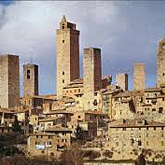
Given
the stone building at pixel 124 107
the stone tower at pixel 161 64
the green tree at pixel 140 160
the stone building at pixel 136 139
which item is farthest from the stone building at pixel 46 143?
the stone tower at pixel 161 64

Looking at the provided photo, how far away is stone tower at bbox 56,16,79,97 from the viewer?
8125 cm

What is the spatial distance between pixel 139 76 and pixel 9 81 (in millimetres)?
15543

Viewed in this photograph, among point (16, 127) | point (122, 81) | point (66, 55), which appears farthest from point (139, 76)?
point (16, 127)

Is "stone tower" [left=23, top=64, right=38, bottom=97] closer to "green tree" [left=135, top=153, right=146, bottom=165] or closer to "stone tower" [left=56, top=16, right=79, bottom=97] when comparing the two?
"stone tower" [left=56, top=16, right=79, bottom=97]

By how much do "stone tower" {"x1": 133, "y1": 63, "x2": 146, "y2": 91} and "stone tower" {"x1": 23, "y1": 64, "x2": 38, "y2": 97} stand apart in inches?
579

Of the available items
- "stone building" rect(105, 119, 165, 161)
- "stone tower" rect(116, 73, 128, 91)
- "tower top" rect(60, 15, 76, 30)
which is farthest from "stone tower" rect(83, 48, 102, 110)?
"stone building" rect(105, 119, 165, 161)

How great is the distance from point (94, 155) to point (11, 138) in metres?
8.10

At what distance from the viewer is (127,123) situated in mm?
61281

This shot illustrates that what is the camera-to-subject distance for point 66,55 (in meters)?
81.5

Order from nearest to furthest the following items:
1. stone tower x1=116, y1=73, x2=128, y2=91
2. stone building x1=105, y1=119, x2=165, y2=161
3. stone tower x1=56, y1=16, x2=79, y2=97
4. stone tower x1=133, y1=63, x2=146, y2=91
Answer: stone building x1=105, y1=119, x2=165, y2=161
stone tower x1=133, y1=63, x2=146, y2=91
stone tower x1=116, y1=73, x2=128, y2=91
stone tower x1=56, y1=16, x2=79, y2=97

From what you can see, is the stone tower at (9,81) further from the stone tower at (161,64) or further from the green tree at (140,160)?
the green tree at (140,160)

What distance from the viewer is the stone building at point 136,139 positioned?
5904 cm

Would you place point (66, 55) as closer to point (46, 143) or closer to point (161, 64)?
point (161, 64)

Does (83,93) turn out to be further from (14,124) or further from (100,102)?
(14,124)
